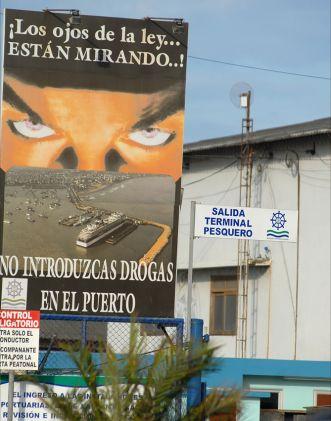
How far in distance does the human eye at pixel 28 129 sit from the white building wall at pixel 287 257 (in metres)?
20.2

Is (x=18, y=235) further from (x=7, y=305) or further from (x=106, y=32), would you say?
(x=106, y=32)

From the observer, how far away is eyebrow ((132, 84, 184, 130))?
49.8ft

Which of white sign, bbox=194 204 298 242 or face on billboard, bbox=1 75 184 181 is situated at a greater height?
face on billboard, bbox=1 75 184 181

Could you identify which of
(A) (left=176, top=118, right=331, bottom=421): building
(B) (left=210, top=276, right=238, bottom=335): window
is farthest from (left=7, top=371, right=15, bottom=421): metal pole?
(B) (left=210, top=276, right=238, bottom=335): window

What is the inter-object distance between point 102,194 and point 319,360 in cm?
1956

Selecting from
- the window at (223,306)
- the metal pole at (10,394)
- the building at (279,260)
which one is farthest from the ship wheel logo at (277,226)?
the window at (223,306)

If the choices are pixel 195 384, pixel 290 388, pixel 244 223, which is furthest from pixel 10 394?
pixel 290 388

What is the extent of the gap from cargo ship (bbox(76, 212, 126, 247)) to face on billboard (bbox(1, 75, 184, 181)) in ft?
2.43

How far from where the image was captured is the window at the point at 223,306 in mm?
36294

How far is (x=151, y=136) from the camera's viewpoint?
15.1 metres

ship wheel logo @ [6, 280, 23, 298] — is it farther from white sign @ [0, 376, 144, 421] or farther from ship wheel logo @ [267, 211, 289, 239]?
ship wheel logo @ [267, 211, 289, 239]

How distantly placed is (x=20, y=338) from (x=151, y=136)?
4.40m

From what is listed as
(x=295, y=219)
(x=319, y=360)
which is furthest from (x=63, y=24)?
(x=319, y=360)

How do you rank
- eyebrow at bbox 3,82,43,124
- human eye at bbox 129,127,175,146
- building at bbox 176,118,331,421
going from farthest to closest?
building at bbox 176,118,331,421
human eye at bbox 129,127,175,146
eyebrow at bbox 3,82,43,124
